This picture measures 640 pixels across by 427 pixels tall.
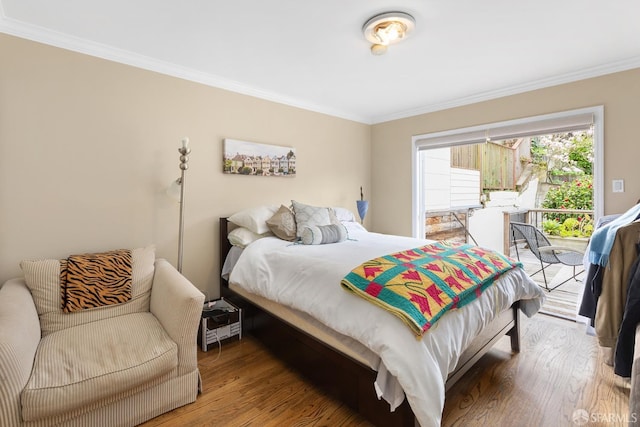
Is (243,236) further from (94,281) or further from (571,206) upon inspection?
(571,206)

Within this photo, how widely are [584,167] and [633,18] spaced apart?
3722 mm

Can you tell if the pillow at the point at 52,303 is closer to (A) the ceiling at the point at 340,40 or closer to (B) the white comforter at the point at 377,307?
(B) the white comforter at the point at 377,307

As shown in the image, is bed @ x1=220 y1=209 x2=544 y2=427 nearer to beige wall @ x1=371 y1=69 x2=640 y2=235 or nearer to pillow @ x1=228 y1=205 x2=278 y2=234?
pillow @ x1=228 y1=205 x2=278 y2=234

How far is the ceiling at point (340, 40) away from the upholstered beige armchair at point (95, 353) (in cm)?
167

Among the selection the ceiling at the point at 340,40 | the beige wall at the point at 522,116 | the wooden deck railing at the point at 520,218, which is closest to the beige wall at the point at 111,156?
the ceiling at the point at 340,40

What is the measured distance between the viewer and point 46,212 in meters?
2.17

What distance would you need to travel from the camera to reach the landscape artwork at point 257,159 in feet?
10.00

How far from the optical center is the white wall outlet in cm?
264

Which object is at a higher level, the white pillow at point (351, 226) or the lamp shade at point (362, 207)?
the lamp shade at point (362, 207)

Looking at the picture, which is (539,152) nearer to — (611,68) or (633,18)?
(611,68)

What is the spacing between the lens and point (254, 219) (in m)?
2.81

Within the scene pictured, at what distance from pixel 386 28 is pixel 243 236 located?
79.4 inches

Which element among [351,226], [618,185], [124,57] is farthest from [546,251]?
[124,57]

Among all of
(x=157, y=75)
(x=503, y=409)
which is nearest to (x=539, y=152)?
(x=503, y=409)
